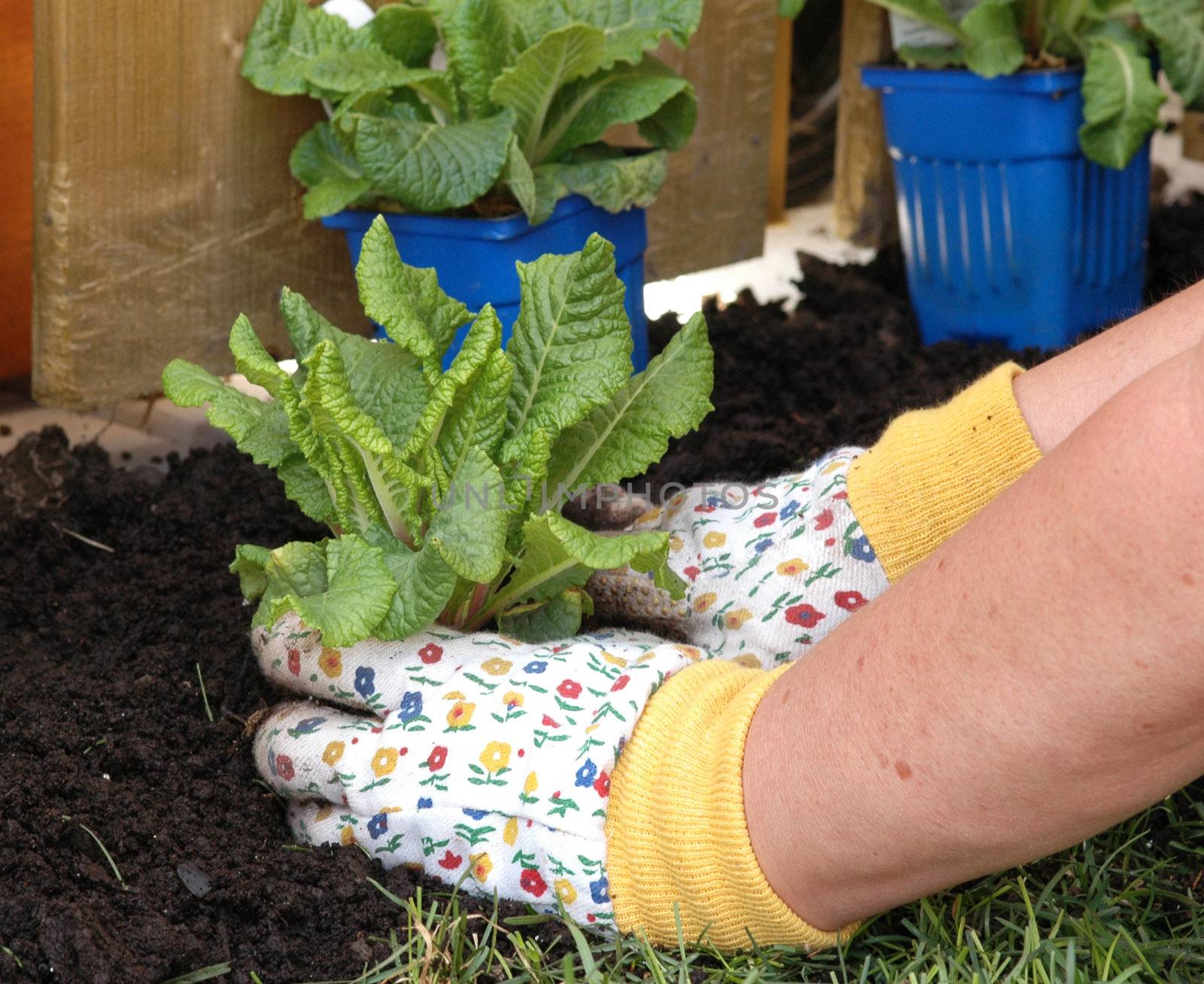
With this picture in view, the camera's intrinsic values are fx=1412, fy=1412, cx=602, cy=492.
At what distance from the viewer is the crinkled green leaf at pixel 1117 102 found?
6.77 ft

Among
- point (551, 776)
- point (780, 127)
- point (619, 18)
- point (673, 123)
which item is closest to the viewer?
point (551, 776)

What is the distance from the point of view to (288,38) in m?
1.83

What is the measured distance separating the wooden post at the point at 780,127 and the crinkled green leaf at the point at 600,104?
97cm

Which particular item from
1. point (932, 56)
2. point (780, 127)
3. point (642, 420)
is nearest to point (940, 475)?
point (642, 420)

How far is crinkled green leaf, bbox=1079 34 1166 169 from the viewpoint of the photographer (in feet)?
6.77

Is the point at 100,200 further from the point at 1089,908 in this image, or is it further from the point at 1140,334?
the point at 1089,908

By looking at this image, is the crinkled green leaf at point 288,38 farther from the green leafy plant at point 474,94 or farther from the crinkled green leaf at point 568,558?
the crinkled green leaf at point 568,558

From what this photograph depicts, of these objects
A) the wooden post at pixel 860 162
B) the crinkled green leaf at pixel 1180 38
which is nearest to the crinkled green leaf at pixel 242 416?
the crinkled green leaf at pixel 1180 38

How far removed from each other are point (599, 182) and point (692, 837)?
38.8 inches

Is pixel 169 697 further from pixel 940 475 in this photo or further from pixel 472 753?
pixel 940 475

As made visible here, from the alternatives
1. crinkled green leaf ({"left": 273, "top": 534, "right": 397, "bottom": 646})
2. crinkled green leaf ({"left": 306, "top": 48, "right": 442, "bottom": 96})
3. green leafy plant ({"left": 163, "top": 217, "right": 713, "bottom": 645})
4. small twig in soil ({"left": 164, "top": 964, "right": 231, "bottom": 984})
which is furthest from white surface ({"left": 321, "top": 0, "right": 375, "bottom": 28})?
small twig in soil ({"left": 164, "top": 964, "right": 231, "bottom": 984})

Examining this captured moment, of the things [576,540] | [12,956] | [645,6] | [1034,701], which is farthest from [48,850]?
[645,6]

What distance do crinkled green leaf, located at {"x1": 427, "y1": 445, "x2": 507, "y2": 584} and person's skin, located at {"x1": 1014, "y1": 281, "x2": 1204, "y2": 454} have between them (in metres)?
0.52

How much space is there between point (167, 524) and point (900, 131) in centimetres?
134
